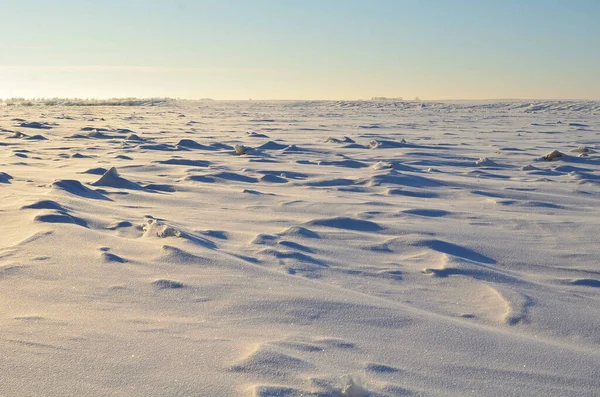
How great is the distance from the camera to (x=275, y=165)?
5.76m

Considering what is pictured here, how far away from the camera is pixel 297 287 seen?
2178 millimetres

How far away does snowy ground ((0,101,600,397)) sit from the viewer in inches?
59.5

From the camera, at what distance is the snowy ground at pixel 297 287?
1512 mm

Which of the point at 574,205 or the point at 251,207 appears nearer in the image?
the point at 251,207

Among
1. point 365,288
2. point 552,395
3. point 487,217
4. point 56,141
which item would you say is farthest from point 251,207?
point 56,141

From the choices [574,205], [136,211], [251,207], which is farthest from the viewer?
[574,205]

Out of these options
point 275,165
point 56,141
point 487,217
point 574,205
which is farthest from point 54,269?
point 56,141

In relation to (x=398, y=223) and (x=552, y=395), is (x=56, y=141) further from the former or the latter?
(x=552, y=395)

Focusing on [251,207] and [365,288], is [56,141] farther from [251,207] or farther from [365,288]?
[365,288]

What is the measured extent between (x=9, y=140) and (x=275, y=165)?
405 cm

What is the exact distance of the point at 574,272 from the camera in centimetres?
253

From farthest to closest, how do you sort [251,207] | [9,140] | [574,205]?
[9,140], [574,205], [251,207]

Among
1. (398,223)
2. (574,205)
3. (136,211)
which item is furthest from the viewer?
(574,205)

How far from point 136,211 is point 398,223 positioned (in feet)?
4.54
